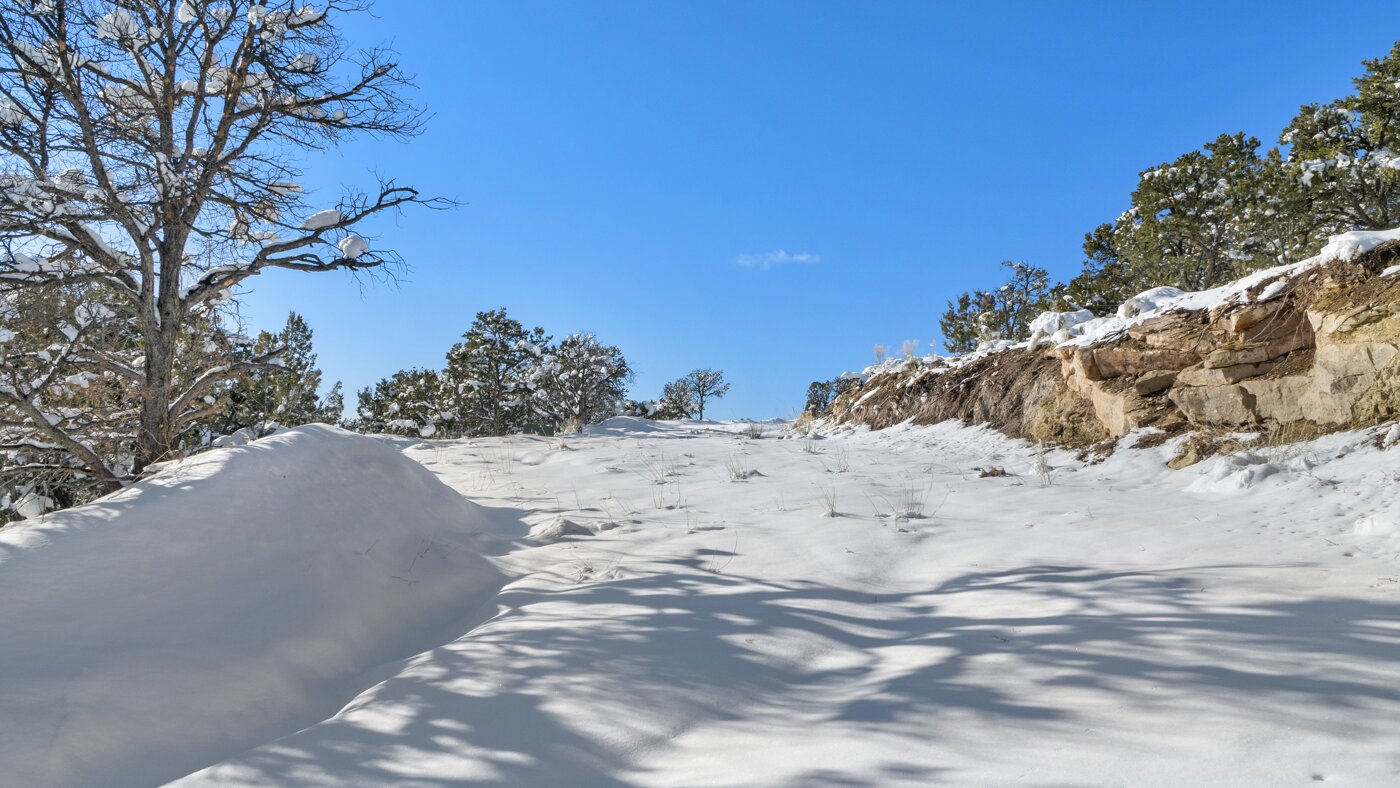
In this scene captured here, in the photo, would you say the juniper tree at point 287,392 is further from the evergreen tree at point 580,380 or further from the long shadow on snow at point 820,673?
the long shadow on snow at point 820,673

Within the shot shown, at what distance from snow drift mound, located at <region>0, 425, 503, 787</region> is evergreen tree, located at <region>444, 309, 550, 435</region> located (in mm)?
24487

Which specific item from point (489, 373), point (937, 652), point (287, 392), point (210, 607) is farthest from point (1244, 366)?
point (489, 373)

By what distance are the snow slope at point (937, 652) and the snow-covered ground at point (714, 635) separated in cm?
2

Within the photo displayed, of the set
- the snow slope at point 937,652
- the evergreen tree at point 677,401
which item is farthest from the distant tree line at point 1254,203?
the evergreen tree at point 677,401

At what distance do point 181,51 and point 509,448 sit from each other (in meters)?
5.72

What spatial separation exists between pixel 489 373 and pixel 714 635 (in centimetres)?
2772

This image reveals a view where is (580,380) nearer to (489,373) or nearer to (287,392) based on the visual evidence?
(489,373)

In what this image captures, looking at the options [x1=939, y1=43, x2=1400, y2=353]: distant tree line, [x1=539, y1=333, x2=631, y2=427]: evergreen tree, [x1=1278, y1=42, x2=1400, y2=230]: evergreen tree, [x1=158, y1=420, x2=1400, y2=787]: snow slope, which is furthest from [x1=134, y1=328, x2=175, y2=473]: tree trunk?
[x1=539, y1=333, x2=631, y2=427]: evergreen tree

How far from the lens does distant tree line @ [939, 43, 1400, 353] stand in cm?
1303

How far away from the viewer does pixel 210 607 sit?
10.7 feet

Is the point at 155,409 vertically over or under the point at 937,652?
over

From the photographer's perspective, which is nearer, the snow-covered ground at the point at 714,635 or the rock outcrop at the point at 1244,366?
the snow-covered ground at the point at 714,635

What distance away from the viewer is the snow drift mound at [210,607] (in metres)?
2.45

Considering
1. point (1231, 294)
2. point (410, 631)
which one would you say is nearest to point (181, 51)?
point (410, 631)
